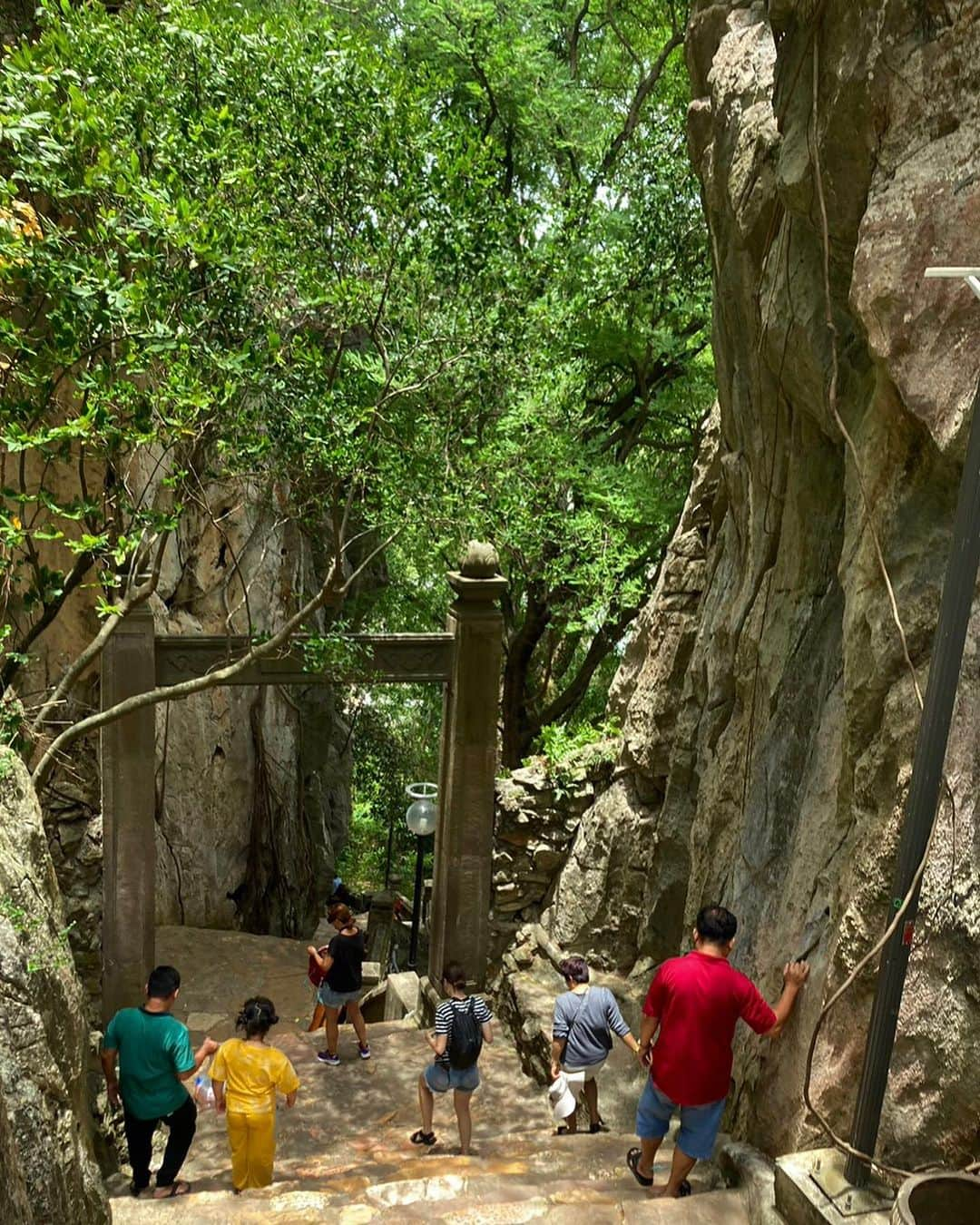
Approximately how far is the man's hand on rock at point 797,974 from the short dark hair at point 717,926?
294 millimetres

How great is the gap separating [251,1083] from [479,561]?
509 cm

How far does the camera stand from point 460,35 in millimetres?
11695

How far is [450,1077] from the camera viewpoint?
235 inches

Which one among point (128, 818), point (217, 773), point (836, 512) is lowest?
point (217, 773)

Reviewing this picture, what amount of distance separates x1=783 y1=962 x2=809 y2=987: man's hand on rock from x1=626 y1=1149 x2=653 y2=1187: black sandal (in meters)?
1.31

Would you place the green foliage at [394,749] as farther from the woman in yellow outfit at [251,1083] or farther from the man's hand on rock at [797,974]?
the man's hand on rock at [797,974]

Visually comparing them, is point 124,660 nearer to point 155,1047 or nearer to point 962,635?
point 155,1047

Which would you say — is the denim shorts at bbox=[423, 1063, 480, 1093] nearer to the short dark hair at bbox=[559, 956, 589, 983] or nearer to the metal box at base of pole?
the short dark hair at bbox=[559, 956, 589, 983]

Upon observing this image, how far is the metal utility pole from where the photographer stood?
300 centimetres

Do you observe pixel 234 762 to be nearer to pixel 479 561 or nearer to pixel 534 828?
pixel 534 828

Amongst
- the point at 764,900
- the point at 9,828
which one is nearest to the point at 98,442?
the point at 9,828

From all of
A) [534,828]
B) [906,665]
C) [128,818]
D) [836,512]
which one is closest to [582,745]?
[534,828]

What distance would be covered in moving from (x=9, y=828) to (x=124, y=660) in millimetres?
4330

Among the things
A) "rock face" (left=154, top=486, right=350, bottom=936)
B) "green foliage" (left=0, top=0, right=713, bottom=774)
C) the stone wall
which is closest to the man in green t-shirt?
"green foliage" (left=0, top=0, right=713, bottom=774)
